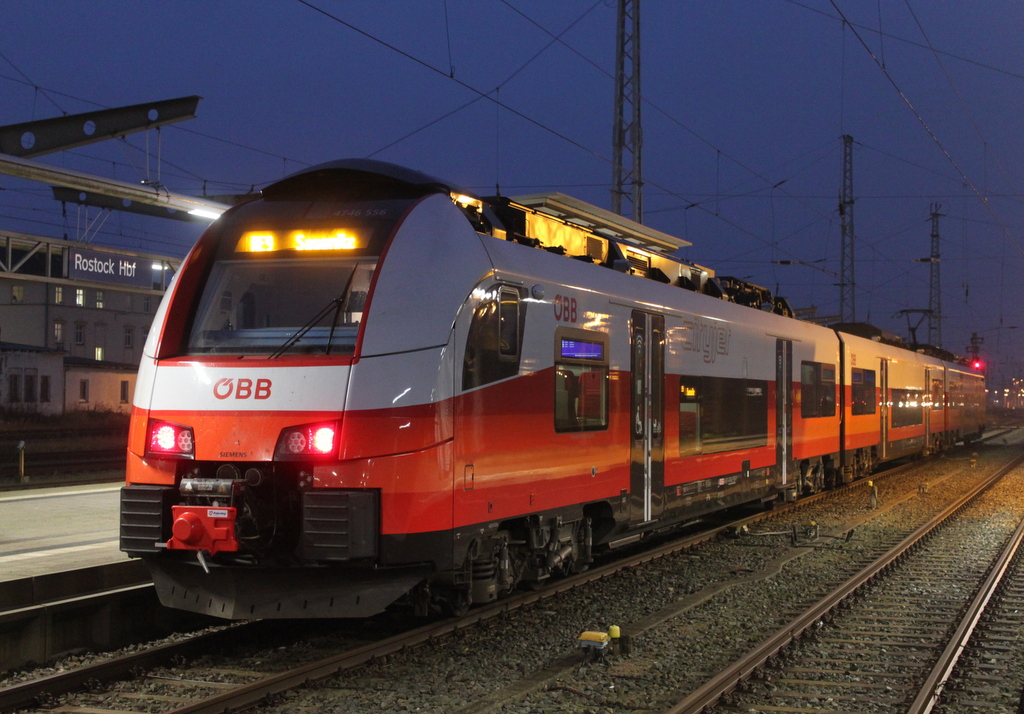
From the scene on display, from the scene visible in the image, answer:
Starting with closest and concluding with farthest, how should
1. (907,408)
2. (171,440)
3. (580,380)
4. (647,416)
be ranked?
(171,440)
(580,380)
(647,416)
(907,408)

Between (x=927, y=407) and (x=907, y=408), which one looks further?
(x=927, y=407)

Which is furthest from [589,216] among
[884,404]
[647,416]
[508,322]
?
[884,404]

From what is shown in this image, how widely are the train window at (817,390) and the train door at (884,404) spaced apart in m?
4.30

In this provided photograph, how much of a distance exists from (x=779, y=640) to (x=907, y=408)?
18419mm

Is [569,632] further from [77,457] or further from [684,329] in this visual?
[77,457]

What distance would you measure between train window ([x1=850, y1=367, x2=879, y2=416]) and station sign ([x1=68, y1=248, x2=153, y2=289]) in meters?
13.9

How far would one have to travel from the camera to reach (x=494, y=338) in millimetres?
7090

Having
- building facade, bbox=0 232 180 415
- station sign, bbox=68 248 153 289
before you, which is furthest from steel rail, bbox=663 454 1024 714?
building facade, bbox=0 232 180 415

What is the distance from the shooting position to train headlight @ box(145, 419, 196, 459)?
6496 mm

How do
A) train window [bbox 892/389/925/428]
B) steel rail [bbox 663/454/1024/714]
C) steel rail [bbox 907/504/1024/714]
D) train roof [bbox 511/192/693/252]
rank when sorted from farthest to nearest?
train window [bbox 892/389/925/428] → train roof [bbox 511/192/693/252] → steel rail [bbox 907/504/1024/714] → steel rail [bbox 663/454/1024/714]

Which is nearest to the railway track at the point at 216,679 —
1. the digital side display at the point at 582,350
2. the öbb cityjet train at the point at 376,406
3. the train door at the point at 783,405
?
the öbb cityjet train at the point at 376,406

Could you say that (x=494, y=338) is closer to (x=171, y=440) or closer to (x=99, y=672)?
(x=171, y=440)

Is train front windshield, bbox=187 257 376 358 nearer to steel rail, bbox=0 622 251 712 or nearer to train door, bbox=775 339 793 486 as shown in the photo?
steel rail, bbox=0 622 251 712

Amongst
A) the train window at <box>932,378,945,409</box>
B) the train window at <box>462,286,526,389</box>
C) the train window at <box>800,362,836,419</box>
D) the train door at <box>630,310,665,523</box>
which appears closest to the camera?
the train window at <box>462,286,526,389</box>
